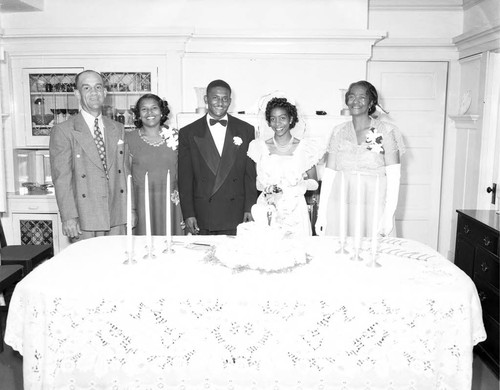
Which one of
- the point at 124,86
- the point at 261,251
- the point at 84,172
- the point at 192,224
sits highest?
the point at 124,86

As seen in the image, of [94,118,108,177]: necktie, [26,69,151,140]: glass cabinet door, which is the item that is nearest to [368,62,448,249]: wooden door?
[26,69,151,140]: glass cabinet door

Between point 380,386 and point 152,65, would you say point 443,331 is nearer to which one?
point 380,386

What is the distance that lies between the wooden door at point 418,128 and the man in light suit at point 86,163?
10.4ft

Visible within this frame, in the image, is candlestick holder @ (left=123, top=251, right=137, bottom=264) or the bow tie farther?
the bow tie

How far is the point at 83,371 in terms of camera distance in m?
2.13

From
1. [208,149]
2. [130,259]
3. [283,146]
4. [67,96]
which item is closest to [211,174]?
[208,149]

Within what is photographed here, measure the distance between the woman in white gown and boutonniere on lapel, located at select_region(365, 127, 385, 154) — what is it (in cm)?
38

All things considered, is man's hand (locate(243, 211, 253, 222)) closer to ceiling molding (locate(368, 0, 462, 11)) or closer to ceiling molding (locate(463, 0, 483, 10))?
ceiling molding (locate(368, 0, 462, 11))

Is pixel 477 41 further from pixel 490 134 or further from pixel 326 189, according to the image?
pixel 326 189

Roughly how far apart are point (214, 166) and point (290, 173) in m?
0.55

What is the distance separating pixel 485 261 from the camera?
3168 mm

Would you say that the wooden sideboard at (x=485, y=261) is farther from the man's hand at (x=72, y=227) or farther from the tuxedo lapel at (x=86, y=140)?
the man's hand at (x=72, y=227)

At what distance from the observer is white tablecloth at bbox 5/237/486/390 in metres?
2.10

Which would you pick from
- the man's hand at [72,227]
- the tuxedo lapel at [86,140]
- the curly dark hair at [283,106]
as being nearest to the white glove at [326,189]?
the curly dark hair at [283,106]
